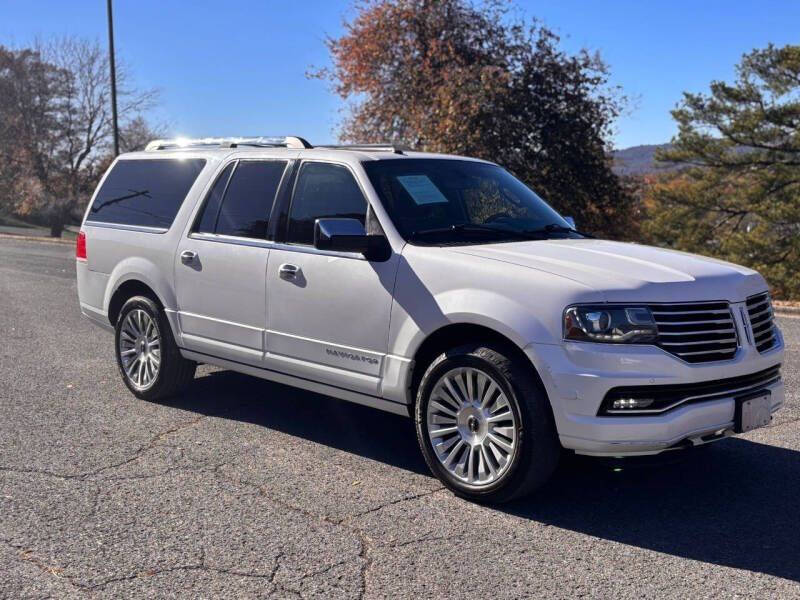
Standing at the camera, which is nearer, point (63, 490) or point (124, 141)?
point (63, 490)

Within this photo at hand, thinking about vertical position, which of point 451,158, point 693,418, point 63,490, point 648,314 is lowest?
point 63,490

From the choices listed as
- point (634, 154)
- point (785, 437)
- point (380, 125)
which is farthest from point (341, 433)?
point (634, 154)

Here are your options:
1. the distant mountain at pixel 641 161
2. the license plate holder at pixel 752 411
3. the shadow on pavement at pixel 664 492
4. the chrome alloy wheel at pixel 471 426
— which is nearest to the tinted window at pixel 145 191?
the shadow on pavement at pixel 664 492

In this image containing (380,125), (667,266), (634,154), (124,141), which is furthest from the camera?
(124,141)

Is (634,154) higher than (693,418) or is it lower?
higher

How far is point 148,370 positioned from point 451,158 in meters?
2.83

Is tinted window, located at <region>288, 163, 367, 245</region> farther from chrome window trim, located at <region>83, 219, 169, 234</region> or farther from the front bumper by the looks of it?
the front bumper

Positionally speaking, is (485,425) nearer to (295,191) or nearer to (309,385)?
(309,385)

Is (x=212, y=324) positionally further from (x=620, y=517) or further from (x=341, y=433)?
(x=620, y=517)

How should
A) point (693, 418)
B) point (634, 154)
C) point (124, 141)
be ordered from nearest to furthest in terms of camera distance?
point (693, 418)
point (634, 154)
point (124, 141)

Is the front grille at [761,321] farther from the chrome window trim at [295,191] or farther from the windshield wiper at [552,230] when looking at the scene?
the chrome window trim at [295,191]

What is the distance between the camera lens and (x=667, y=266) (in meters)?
4.77

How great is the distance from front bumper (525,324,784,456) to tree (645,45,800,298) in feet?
70.8

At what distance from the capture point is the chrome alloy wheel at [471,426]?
15.2ft
